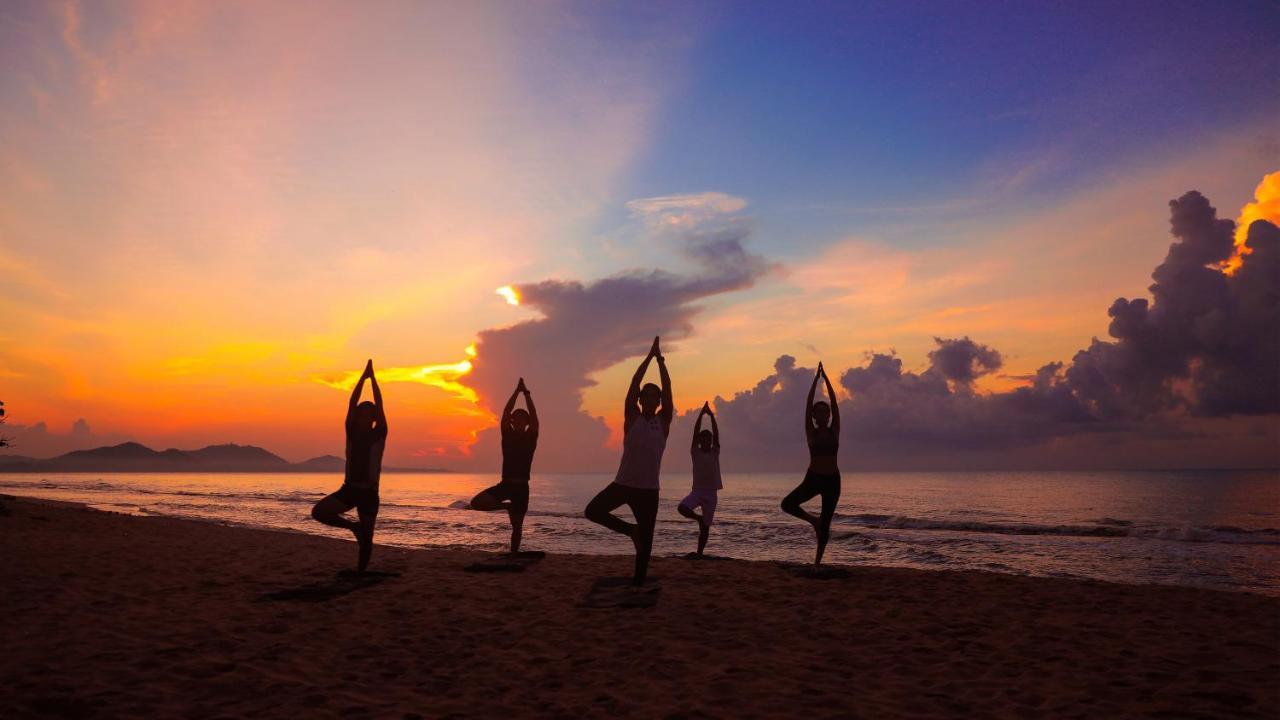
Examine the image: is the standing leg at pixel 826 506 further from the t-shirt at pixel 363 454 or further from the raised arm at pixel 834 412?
the t-shirt at pixel 363 454

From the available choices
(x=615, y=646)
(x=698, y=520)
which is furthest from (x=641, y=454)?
(x=698, y=520)

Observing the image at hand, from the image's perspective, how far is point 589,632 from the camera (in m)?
7.57

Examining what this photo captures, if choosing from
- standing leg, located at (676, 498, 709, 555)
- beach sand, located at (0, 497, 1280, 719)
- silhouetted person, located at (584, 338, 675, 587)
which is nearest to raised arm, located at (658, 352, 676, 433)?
silhouetted person, located at (584, 338, 675, 587)

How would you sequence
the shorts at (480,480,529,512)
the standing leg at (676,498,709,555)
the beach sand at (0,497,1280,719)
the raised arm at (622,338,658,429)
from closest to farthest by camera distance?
1. the beach sand at (0,497,1280,719)
2. the raised arm at (622,338,658,429)
3. the shorts at (480,480,529,512)
4. the standing leg at (676,498,709,555)

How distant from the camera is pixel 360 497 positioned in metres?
9.92

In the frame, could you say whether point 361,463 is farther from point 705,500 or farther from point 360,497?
point 705,500

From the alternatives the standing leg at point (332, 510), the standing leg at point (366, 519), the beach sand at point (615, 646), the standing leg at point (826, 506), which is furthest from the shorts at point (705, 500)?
the standing leg at point (332, 510)

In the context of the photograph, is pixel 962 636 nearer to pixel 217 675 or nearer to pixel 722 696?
pixel 722 696

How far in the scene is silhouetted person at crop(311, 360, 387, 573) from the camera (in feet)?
32.2

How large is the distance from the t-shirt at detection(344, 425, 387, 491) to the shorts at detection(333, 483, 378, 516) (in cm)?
7

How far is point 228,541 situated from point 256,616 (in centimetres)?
1059

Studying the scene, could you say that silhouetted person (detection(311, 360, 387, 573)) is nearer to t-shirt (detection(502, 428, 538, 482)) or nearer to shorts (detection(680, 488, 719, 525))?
t-shirt (detection(502, 428, 538, 482))

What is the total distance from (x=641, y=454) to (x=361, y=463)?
13.8ft

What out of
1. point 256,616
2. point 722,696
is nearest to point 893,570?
point 722,696
